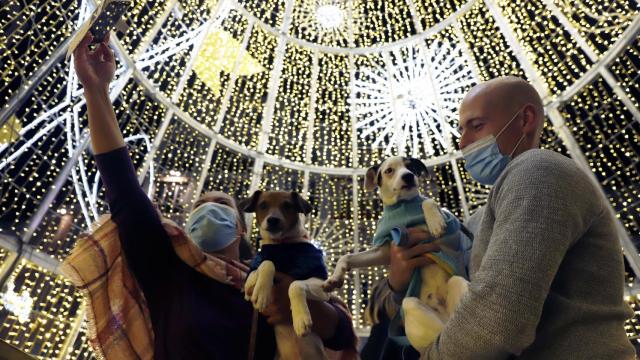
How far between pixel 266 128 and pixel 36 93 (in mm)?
3947

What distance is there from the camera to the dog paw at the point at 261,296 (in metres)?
1.86

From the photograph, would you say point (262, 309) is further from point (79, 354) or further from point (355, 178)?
point (355, 178)

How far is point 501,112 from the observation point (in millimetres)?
1804

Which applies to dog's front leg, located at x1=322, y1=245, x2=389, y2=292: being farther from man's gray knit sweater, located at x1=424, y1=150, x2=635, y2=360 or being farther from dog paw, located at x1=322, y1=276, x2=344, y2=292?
man's gray knit sweater, located at x1=424, y1=150, x2=635, y2=360

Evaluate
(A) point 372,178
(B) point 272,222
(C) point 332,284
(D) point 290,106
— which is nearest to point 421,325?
(C) point 332,284

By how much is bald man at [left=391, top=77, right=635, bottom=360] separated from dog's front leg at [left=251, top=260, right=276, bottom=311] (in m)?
0.78

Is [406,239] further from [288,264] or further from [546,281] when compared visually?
[546,281]

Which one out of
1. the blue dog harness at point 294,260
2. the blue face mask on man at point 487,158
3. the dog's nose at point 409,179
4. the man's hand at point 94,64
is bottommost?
the blue dog harness at point 294,260

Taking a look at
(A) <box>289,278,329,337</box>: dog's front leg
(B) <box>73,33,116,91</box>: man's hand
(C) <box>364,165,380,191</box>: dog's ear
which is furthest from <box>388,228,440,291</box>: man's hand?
(B) <box>73,33,116,91</box>: man's hand

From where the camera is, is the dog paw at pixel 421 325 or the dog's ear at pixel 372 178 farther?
the dog's ear at pixel 372 178

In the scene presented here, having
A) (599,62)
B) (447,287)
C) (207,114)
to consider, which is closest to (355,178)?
(207,114)

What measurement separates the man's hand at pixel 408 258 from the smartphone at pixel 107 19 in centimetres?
167

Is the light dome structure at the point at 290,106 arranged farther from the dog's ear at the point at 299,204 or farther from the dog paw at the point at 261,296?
the dog paw at the point at 261,296

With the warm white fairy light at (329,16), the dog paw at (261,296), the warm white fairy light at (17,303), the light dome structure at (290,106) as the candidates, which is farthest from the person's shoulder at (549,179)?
the warm white fairy light at (329,16)
